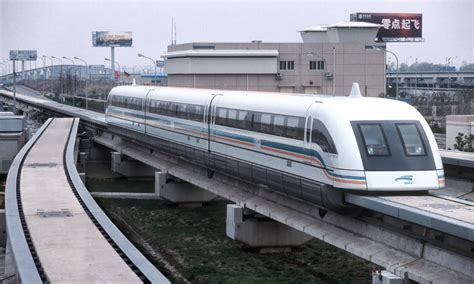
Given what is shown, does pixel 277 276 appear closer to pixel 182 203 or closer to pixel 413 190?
pixel 413 190

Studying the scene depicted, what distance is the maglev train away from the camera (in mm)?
20578

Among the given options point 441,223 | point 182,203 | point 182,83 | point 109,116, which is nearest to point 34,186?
point 182,203

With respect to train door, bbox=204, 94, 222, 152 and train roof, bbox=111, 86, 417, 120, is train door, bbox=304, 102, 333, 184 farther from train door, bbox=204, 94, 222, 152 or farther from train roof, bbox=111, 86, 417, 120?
train door, bbox=204, 94, 222, 152

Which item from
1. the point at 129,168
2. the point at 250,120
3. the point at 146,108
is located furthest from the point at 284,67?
the point at 250,120

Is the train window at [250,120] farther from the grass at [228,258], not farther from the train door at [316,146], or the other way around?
the train door at [316,146]

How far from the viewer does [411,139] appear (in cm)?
2131

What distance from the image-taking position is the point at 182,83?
86.8 meters

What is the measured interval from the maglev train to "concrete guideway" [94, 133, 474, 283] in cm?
68

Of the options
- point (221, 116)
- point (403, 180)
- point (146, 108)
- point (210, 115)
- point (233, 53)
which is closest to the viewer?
point (403, 180)

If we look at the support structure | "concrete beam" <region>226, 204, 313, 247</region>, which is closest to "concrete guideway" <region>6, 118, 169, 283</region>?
"concrete beam" <region>226, 204, 313, 247</region>

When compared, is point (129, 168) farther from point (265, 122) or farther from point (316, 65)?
point (316, 65)

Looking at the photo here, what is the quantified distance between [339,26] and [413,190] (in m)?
68.5

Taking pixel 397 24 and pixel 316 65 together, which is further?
pixel 397 24

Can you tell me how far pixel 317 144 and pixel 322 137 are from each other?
355mm
